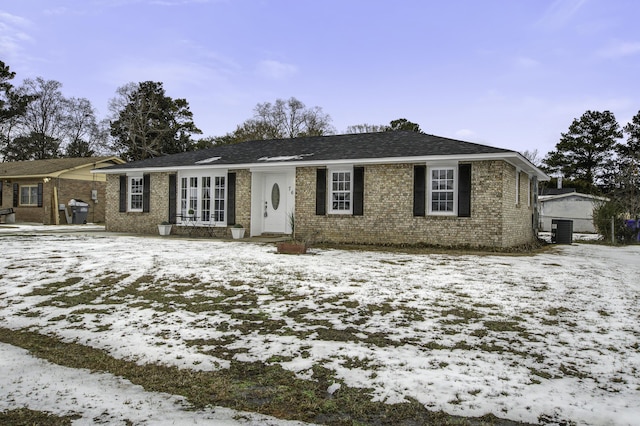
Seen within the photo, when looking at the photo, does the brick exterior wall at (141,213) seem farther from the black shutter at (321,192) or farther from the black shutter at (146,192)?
the black shutter at (321,192)

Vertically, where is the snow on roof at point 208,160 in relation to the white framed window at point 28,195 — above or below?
above

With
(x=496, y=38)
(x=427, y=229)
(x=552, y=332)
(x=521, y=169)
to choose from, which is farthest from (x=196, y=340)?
(x=496, y=38)

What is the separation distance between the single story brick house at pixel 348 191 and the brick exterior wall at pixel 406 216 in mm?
30

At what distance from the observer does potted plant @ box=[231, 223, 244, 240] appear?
48.8ft

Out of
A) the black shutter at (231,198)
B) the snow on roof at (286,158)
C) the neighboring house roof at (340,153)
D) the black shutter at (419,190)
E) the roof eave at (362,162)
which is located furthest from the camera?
the black shutter at (231,198)

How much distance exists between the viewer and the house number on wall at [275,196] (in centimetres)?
1568

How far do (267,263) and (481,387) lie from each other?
608cm

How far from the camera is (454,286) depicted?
22.4 feet

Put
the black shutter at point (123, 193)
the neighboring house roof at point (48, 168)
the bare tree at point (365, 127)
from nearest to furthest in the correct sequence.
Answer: the black shutter at point (123, 193) → the neighboring house roof at point (48, 168) → the bare tree at point (365, 127)

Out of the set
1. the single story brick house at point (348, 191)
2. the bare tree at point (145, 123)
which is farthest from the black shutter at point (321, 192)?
the bare tree at point (145, 123)

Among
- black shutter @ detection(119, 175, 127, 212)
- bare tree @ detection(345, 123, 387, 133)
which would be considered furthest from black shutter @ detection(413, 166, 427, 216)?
bare tree @ detection(345, 123, 387, 133)

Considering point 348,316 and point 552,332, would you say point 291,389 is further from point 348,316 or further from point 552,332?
point 552,332

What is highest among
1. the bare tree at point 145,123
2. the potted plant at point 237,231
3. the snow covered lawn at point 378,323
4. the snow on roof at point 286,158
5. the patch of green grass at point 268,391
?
the bare tree at point 145,123

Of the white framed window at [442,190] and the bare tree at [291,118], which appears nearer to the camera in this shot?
the white framed window at [442,190]
